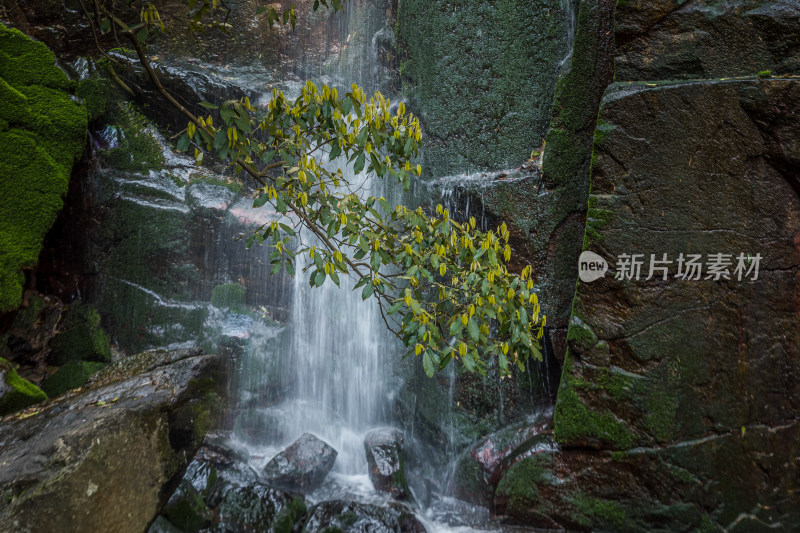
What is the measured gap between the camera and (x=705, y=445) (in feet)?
10.9

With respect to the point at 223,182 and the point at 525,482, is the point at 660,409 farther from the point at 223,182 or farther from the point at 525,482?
the point at 223,182

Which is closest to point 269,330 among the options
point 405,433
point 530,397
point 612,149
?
point 405,433

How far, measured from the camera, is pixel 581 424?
141 inches

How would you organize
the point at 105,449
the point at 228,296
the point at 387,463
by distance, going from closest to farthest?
the point at 105,449 → the point at 387,463 → the point at 228,296

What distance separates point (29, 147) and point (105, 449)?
441cm

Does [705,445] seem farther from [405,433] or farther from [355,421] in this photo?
[355,421]

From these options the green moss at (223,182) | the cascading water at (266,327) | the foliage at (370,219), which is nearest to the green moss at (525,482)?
the cascading water at (266,327)

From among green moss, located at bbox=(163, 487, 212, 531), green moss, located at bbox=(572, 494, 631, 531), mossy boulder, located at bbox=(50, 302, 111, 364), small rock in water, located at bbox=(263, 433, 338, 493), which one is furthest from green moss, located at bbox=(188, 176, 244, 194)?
green moss, located at bbox=(572, 494, 631, 531)

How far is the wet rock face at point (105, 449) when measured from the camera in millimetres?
2191

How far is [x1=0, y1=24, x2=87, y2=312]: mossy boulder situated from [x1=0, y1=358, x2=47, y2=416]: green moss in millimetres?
1346

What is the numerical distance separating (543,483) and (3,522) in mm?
3473

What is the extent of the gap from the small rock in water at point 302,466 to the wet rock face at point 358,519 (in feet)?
2.16

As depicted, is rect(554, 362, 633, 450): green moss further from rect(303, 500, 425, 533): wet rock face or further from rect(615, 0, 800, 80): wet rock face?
rect(615, 0, 800, 80): wet rock face

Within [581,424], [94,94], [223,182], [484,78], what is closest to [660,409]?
[581,424]
